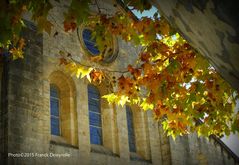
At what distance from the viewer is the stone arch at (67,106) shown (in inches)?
538

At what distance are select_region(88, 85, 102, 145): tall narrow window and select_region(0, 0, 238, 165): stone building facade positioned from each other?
16 cm

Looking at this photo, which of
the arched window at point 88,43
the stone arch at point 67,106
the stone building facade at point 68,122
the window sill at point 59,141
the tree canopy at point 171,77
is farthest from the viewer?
the arched window at point 88,43

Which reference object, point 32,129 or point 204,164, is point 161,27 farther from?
point 204,164

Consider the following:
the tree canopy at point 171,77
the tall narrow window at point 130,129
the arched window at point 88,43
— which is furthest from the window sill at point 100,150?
the tree canopy at point 171,77

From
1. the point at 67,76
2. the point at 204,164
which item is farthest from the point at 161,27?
the point at 204,164

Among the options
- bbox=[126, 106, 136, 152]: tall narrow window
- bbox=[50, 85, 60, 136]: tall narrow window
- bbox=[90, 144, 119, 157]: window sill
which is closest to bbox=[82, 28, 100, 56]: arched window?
bbox=[50, 85, 60, 136]: tall narrow window

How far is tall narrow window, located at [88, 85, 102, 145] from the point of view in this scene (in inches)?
579

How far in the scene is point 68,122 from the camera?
13828 millimetres

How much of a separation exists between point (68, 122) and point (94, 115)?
4.75ft

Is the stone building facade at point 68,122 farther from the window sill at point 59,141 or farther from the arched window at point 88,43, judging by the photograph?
the arched window at point 88,43

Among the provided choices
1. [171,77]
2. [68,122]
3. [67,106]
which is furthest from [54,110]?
A: [171,77]

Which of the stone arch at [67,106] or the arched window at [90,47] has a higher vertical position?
the arched window at [90,47]

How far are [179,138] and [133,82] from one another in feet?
30.1

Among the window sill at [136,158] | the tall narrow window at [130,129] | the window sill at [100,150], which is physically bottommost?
the window sill at [136,158]
